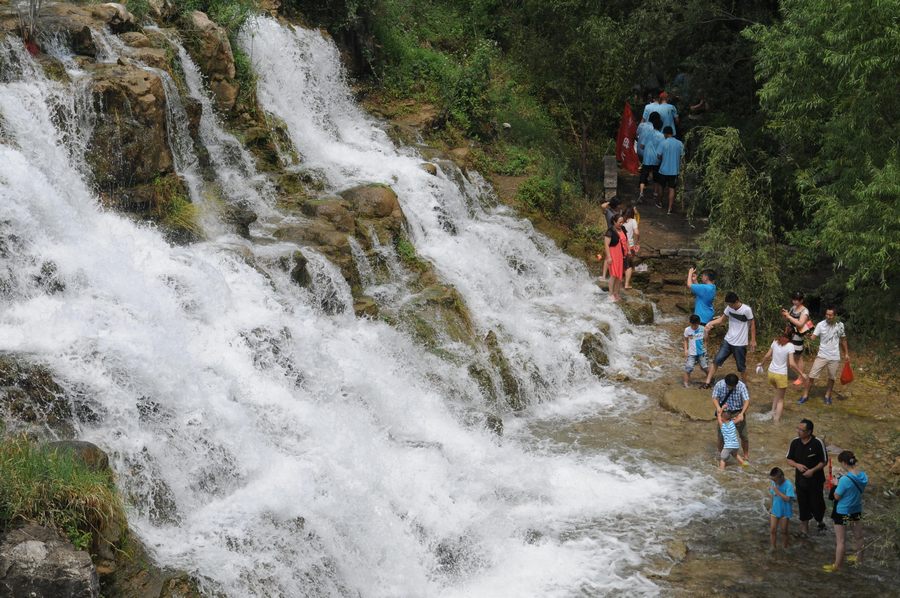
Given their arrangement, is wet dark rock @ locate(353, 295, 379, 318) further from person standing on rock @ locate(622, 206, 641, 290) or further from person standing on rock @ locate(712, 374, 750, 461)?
person standing on rock @ locate(712, 374, 750, 461)

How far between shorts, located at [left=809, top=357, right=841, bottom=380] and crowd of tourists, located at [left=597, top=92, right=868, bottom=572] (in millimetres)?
→ 13

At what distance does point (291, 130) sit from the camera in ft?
56.5

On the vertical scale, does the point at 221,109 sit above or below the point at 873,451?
above

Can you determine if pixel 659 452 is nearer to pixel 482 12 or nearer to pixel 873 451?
pixel 873 451

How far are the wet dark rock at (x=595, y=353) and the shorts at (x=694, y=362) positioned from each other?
1.24 meters

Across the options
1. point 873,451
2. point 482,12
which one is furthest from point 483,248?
point 482,12

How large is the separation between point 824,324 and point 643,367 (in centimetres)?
272

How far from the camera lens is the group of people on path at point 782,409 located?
911cm

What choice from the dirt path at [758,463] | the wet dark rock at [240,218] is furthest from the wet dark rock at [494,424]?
the wet dark rock at [240,218]

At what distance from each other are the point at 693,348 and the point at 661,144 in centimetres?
589

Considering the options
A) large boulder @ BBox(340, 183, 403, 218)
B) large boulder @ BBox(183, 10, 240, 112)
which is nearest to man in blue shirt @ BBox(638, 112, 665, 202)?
large boulder @ BBox(340, 183, 403, 218)

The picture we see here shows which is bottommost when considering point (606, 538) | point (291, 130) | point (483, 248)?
point (606, 538)

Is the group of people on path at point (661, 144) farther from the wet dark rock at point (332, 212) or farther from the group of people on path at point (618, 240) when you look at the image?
the wet dark rock at point (332, 212)

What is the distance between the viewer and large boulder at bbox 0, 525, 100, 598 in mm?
6941
